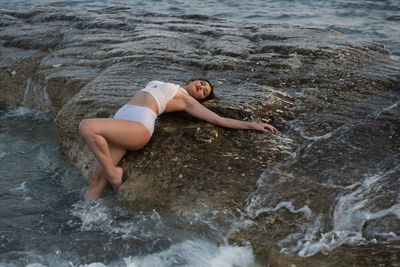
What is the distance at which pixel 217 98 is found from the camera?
5.43 metres

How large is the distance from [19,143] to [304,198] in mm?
4557

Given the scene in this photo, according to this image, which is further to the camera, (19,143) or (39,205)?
(19,143)

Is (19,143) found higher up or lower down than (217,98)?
lower down

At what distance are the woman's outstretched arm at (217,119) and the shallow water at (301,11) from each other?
8.44 m

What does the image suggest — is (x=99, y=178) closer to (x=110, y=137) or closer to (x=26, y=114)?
(x=110, y=137)

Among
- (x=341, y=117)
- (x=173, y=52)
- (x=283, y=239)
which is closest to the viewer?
(x=283, y=239)

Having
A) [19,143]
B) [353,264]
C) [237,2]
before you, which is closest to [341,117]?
[353,264]

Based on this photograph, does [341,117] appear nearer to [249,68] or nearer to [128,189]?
[249,68]

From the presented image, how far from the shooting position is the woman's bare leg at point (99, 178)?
4.49m

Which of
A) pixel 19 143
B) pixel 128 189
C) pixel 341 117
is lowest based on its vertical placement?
pixel 19 143

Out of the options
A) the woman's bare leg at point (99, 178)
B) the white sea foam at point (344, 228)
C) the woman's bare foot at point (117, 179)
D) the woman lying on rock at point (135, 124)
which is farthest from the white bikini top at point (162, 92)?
the white sea foam at point (344, 228)

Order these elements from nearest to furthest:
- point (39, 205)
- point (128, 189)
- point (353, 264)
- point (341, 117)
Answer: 1. point (353, 264)
2. point (128, 189)
3. point (39, 205)
4. point (341, 117)

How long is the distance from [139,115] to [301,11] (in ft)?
47.3

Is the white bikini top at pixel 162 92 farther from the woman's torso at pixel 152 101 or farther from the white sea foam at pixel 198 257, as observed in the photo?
the white sea foam at pixel 198 257
